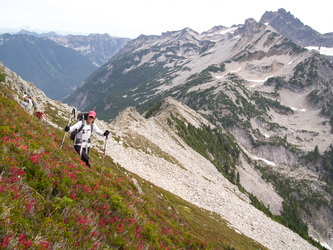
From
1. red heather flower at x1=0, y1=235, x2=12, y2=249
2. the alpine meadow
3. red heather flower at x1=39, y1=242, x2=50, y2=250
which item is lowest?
the alpine meadow

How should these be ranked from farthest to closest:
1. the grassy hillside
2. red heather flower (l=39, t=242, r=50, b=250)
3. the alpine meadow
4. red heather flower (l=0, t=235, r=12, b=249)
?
the alpine meadow
the grassy hillside
red heather flower (l=39, t=242, r=50, b=250)
red heather flower (l=0, t=235, r=12, b=249)

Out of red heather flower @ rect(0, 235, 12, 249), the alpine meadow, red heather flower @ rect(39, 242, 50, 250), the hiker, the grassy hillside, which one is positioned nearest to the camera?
red heather flower @ rect(0, 235, 12, 249)

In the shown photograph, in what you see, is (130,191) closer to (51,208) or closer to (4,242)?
(51,208)

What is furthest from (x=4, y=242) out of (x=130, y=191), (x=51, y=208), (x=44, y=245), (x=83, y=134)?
(x=130, y=191)

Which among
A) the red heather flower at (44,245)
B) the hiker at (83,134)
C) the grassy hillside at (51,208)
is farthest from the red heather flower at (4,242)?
the hiker at (83,134)

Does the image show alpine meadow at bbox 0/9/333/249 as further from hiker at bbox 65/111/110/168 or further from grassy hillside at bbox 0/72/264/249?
hiker at bbox 65/111/110/168

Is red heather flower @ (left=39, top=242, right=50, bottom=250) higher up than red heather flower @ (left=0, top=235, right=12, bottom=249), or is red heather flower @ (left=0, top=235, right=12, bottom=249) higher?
red heather flower @ (left=0, top=235, right=12, bottom=249)

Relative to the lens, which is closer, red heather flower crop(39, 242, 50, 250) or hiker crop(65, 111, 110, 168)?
red heather flower crop(39, 242, 50, 250)

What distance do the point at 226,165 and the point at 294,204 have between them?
167ft

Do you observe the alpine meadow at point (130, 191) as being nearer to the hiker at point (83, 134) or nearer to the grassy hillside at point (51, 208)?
the grassy hillside at point (51, 208)

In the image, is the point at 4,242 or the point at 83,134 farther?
the point at 83,134

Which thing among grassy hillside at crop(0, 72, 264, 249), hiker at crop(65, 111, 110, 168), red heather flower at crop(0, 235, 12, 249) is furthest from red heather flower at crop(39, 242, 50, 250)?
hiker at crop(65, 111, 110, 168)

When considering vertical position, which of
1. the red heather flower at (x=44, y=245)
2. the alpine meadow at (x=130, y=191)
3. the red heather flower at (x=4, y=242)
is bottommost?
the alpine meadow at (x=130, y=191)

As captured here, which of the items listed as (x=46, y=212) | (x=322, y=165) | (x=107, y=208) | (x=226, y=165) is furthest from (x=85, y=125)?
(x=322, y=165)
